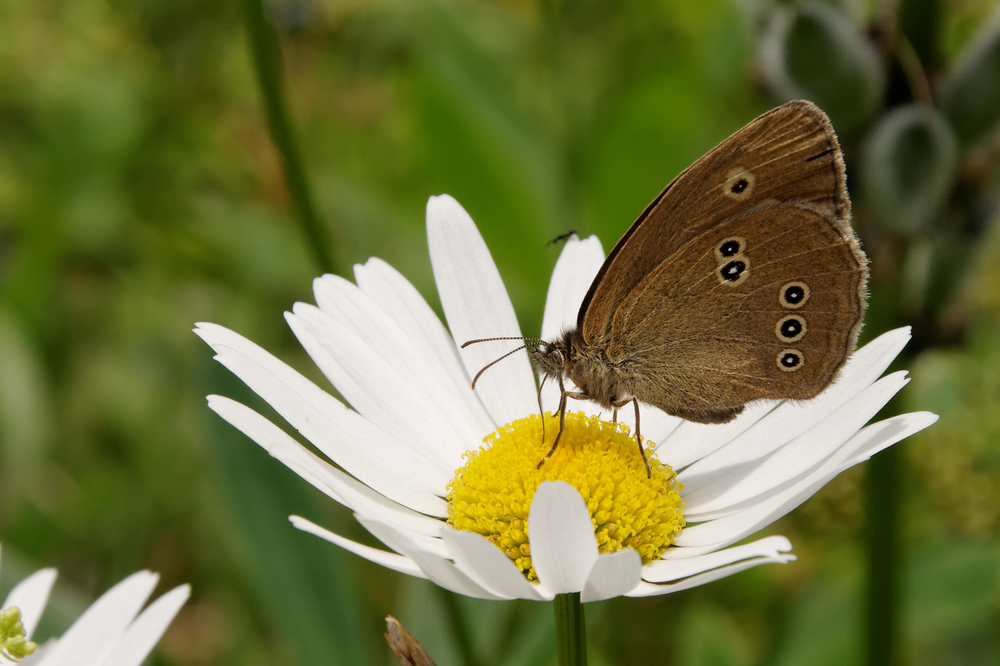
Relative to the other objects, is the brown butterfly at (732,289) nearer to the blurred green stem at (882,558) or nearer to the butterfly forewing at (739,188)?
the butterfly forewing at (739,188)

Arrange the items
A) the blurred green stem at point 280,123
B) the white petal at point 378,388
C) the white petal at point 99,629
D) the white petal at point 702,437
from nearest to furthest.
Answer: the white petal at point 99,629 < the white petal at point 378,388 < the white petal at point 702,437 < the blurred green stem at point 280,123

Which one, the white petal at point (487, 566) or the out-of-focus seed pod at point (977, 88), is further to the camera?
the out-of-focus seed pod at point (977, 88)

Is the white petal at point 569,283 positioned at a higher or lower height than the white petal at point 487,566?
higher

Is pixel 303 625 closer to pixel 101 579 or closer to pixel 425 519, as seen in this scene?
pixel 425 519

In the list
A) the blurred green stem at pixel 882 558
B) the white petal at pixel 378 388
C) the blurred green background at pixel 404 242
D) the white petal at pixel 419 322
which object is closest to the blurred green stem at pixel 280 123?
the blurred green background at pixel 404 242

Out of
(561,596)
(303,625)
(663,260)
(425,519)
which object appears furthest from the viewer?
(303,625)

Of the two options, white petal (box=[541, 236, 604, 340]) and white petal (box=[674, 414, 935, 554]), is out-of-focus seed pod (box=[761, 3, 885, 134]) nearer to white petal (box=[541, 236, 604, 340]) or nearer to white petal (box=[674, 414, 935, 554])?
white petal (box=[541, 236, 604, 340])

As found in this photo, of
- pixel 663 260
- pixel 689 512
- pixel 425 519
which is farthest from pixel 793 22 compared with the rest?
pixel 425 519

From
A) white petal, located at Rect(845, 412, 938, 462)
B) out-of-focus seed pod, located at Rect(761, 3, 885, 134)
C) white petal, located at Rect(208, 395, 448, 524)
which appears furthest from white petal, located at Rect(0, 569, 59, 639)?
out-of-focus seed pod, located at Rect(761, 3, 885, 134)
